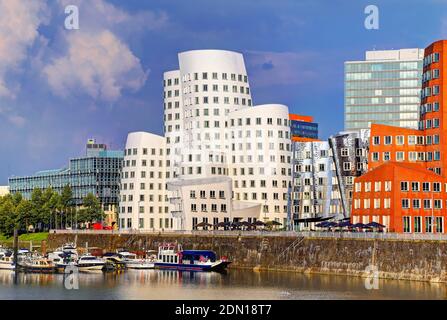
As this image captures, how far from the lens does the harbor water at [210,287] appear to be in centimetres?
12219

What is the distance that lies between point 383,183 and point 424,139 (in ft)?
54.7

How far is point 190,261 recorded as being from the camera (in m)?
169

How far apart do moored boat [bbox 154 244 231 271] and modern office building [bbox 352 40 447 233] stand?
23257 mm

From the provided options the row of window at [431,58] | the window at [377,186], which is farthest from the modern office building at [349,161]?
the window at [377,186]

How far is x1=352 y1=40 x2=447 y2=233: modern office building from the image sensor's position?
162m

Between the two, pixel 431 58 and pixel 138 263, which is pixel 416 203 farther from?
pixel 138 263

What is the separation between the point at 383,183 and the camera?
164125 millimetres

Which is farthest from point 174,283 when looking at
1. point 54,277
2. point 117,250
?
point 117,250

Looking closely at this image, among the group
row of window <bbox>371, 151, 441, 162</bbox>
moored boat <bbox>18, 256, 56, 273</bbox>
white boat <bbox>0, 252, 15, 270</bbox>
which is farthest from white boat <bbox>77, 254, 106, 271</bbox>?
row of window <bbox>371, 151, 441, 162</bbox>

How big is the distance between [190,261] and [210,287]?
34.4 metres

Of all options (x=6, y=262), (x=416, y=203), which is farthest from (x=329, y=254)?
(x=6, y=262)

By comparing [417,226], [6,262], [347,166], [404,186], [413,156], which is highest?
[413,156]
